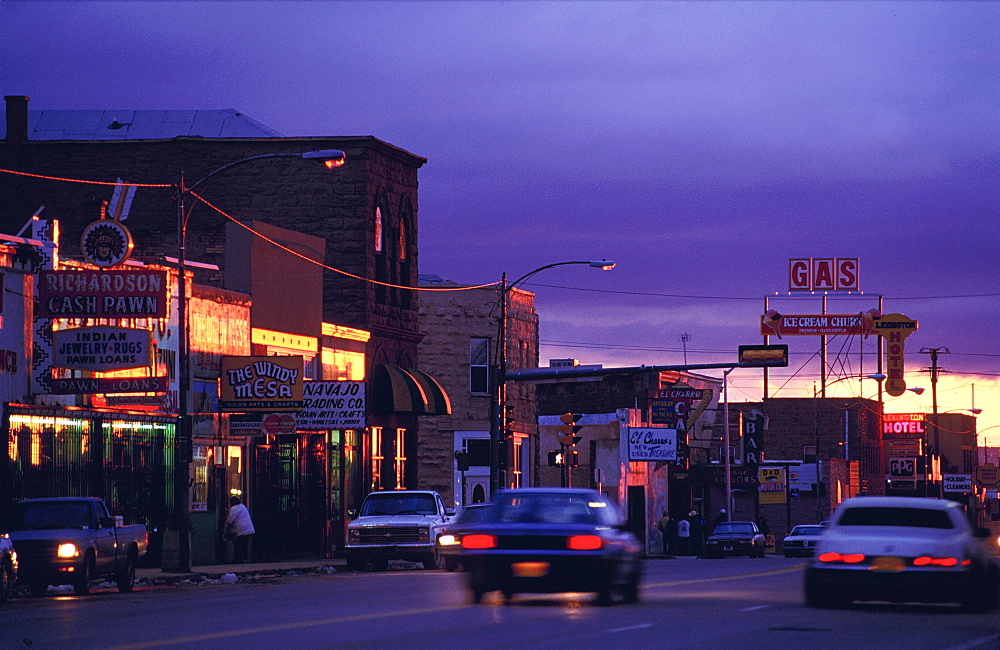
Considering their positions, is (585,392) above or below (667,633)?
above

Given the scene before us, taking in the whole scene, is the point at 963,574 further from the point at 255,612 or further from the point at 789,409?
the point at 789,409

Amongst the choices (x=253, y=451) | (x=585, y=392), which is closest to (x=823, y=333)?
(x=585, y=392)

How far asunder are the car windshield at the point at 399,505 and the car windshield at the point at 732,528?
24072 millimetres

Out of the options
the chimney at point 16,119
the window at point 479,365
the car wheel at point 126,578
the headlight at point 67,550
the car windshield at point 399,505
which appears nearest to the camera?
the headlight at point 67,550

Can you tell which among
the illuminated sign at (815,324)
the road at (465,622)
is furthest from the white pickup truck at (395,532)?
the illuminated sign at (815,324)

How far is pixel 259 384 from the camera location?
40.5m

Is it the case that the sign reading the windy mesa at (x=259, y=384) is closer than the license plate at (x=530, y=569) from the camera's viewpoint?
No

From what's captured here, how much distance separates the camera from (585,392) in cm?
8194

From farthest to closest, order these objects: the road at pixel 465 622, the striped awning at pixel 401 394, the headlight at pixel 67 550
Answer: the striped awning at pixel 401 394
the headlight at pixel 67 550
the road at pixel 465 622

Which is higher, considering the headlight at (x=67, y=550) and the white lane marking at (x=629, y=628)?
the headlight at (x=67, y=550)

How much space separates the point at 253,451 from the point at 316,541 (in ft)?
15.0

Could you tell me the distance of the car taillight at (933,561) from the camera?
20125 millimetres

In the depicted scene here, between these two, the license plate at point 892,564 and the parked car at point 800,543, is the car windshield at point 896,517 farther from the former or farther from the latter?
the parked car at point 800,543

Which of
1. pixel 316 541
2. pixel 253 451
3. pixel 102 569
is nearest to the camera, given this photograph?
pixel 102 569
